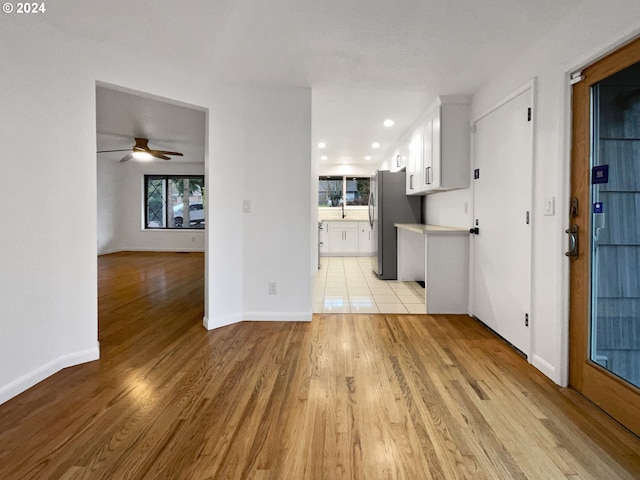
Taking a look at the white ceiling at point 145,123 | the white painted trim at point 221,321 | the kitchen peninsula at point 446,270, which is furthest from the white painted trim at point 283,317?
the white ceiling at point 145,123

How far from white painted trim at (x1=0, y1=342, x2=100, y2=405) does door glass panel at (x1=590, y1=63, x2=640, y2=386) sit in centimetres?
315

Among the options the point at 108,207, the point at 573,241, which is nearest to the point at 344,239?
the point at 108,207

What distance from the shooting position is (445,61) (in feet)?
9.00

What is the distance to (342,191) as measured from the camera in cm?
902

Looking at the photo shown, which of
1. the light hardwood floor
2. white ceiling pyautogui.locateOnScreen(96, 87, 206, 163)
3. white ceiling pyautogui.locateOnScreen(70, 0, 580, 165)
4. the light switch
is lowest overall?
the light hardwood floor

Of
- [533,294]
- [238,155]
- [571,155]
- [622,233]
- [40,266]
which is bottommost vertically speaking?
[533,294]

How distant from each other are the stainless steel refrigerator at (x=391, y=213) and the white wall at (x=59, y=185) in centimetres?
291

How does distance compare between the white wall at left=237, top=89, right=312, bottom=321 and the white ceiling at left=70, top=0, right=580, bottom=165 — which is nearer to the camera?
the white ceiling at left=70, top=0, right=580, bottom=165

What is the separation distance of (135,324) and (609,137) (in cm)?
380

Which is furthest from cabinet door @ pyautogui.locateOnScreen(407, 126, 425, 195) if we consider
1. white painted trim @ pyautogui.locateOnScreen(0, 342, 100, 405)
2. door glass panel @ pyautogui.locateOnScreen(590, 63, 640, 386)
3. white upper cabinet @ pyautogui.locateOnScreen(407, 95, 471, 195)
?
white painted trim @ pyautogui.locateOnScreen(0, 342, 100, 405)

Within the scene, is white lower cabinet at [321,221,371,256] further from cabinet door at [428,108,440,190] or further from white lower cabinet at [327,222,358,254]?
cabinet door at [428,108,440,190]

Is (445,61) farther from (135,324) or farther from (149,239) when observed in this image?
(149,239)

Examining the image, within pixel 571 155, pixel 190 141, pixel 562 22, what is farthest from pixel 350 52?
pixel 190 141

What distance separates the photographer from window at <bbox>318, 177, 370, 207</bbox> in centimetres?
902
